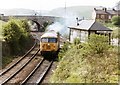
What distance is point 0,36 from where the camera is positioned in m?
31.8

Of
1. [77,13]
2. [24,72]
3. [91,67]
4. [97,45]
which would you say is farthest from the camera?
[77,13]

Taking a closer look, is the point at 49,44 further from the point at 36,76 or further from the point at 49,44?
the point at 36,76

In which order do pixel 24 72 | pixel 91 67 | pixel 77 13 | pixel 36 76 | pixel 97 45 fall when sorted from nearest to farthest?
1. pixel 91 67
2. pixel 97 45
3. pixel 36 76
4. pixel 24 72
5. pixel 77 13

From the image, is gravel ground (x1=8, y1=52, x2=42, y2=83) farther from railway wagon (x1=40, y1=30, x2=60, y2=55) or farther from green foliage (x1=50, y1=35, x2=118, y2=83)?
green foliage (x1=50, y1=35, x2=118, y2=83)

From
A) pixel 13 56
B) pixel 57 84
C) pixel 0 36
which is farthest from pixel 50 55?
pixel 57 84

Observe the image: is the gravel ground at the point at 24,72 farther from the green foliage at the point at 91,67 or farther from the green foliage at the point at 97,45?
the green foliage at the point at 97,45

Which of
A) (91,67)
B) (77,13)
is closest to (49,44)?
(91,67)

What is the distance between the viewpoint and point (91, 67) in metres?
16.9

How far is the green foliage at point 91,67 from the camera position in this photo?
15.3 meters

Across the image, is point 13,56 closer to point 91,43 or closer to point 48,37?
point 48,37

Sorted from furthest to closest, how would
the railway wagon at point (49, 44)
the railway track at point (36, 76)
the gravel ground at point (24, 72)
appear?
1. the railway wagon at point (49, 44)
2. the gravel ground at point (24, 72)
3. the railway track at point (36, 76)

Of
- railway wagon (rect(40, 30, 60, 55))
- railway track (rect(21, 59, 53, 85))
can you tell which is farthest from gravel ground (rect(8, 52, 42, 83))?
railway wagon (rect(40, 30, 60, 55))

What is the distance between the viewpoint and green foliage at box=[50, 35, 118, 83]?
1527cm

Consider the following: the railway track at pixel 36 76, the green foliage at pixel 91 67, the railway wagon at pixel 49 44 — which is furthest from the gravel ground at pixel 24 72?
the green foliage at pixel 91 67
